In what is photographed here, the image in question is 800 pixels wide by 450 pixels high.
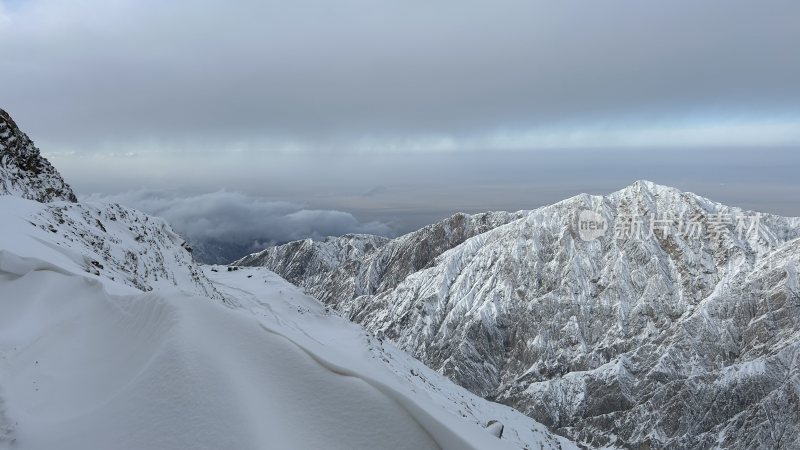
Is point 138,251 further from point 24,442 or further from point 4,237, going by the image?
point 24,442

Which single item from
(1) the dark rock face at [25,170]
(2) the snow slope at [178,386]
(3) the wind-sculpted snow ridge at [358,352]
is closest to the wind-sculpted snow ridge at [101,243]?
(2) the snow slope at [178,386]

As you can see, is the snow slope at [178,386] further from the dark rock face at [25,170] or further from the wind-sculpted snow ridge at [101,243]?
the dark rock face at [25,170]

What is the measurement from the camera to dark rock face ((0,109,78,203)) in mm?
47312

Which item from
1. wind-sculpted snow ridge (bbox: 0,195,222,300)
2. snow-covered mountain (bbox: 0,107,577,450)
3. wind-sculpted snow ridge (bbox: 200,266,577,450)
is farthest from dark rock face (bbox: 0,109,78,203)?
snow-covered mountain (bbox: 0,107,577,450)

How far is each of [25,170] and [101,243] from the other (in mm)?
26894

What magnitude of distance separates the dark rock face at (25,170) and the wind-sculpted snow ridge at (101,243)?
26.8 feet

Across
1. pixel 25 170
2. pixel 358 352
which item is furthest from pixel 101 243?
pixel 358 352

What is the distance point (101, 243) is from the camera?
34.4 metres

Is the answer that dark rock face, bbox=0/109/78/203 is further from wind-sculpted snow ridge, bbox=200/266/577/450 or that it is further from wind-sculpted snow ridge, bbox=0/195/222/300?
wind-sculpted snow ridge, bbox=200/266/577/450

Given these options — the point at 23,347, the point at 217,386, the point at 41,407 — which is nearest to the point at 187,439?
the point at 217,386

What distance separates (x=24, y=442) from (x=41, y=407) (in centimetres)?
116

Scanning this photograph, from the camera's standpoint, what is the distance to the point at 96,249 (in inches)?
1243

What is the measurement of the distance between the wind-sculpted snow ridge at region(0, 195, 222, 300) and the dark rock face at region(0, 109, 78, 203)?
8.16 metres

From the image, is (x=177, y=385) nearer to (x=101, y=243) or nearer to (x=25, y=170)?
(x=101, y=243)
